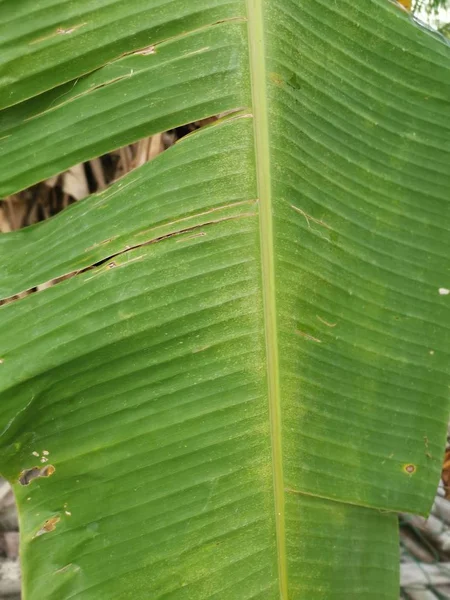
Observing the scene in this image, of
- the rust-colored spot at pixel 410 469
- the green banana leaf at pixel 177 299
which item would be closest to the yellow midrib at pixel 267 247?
the green banana leaf at pixel 177 299

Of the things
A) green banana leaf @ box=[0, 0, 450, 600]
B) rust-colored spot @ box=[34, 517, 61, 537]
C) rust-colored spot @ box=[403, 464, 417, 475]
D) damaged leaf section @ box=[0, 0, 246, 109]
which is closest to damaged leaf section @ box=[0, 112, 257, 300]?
green banana leaf @ box=[0, 0, 450, 600]

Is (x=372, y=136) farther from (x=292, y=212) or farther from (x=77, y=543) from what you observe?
(x=77, y=543)

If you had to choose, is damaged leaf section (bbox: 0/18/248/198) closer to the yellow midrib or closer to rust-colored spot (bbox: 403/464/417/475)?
the yellow midrib

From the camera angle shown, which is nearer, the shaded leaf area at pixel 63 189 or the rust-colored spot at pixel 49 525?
A: the rust-colored spot at pixel 49 525

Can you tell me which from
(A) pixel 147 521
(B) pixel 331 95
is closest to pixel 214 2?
(B) pixel 331 95

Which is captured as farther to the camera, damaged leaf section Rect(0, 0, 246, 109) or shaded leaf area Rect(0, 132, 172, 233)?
shaded leaf area Rect(0, 132, 172, 233)

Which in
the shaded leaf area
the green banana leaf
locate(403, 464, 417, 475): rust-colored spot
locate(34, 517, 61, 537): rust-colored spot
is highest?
the shaded leaf area

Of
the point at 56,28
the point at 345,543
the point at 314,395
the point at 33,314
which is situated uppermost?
the point at 56,28

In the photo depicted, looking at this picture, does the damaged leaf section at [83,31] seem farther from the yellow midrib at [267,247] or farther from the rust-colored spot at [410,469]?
the rust-colored spot at [410,469]
